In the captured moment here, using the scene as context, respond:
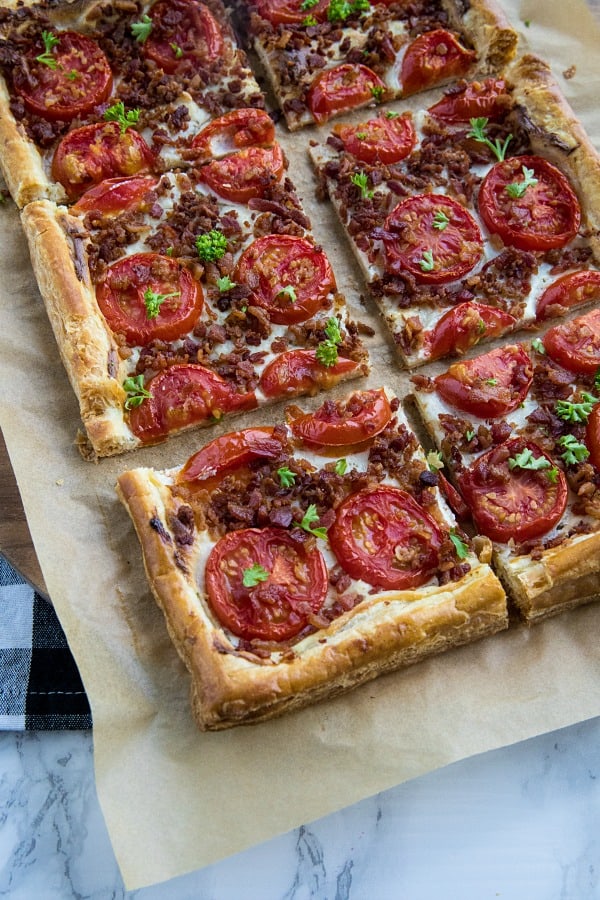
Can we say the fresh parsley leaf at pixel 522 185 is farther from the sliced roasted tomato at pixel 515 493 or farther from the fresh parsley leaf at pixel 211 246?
the fresh parsley leaf at pixel 211 246

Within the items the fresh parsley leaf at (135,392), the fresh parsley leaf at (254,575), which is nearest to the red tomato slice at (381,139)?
the fresh parsley leaf at (135,392)

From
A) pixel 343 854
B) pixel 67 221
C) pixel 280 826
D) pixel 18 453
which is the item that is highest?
pixel 67 221

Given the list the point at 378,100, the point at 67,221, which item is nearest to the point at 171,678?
the point at 67,221

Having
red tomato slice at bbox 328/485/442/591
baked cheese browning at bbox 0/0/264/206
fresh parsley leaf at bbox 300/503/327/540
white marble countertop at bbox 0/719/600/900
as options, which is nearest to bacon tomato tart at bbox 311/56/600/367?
baked cheese browning at bbox 0/0/264/206

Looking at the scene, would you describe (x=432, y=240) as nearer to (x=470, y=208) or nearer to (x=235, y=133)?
(x=470, y=208)

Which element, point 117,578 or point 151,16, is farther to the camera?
point 151,16

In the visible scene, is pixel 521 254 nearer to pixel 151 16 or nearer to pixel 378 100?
pixel 378 100

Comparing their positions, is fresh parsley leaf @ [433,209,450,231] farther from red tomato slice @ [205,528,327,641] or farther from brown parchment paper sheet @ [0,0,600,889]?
red tomato slice @ [205,528,327,641]
